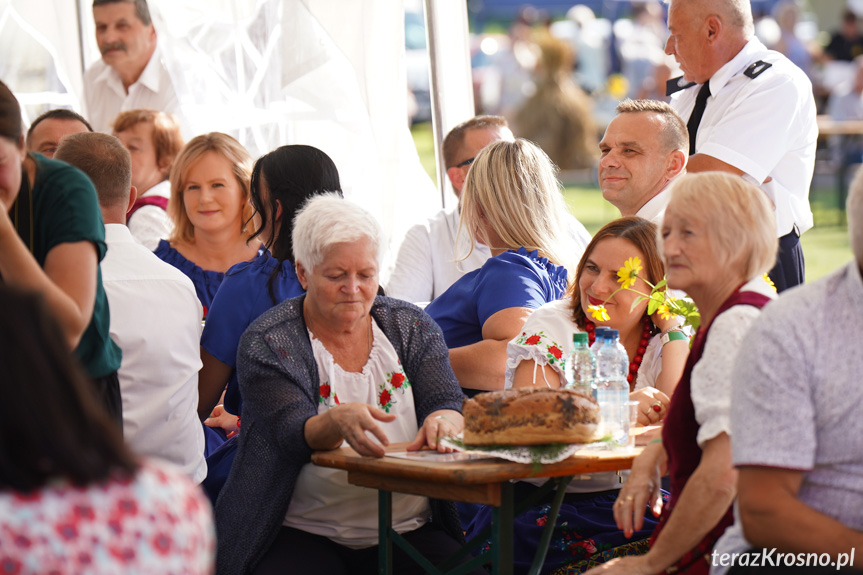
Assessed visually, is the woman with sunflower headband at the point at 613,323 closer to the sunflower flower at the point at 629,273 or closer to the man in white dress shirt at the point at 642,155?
the sunflower flower at the point at 629,273

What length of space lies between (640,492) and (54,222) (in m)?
1.37

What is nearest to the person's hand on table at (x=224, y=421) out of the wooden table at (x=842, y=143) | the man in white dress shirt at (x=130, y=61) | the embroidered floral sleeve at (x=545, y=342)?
the embroidered floral sleeve at (x=545, y=342)

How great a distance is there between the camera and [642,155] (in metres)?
3.83

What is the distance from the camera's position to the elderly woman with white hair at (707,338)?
A: 192 centimetres

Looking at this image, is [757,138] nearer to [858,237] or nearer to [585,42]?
[858,237]

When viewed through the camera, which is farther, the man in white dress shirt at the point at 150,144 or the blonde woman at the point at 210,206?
the man in white dress shirt at the point at 150,144

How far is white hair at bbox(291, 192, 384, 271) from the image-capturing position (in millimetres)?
2570

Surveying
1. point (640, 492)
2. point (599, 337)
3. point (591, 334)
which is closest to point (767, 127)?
point (591, 334)

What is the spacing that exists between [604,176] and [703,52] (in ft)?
2.86

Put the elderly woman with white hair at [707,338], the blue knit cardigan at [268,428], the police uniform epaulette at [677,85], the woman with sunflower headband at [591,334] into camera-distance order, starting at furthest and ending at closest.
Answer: the police uniform epaulette at [677,85] → the woman with sunflower headband at [591,334] → the blue knit cardigan at [268,428] → the elderly woman with white hair at [707,338]

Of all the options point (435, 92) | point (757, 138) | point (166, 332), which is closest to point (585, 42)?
point (435, 92)

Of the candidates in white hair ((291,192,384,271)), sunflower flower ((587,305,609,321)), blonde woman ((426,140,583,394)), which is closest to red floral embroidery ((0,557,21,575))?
white hair ((291,192,384,271))

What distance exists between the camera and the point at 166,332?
280 centimetres

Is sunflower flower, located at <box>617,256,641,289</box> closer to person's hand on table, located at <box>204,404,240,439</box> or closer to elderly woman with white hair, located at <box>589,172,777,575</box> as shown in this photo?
elderly woman with white hair, located at <box>589,172,777,575</box>
